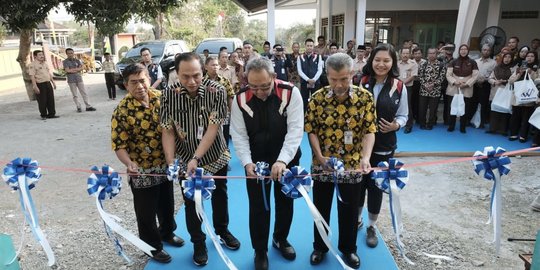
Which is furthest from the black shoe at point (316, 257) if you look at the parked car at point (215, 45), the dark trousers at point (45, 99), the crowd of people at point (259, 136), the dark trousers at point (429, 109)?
the parked car at point (215, 45)

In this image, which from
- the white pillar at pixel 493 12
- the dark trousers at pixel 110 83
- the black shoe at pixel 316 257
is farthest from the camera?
the dark trousers at pixel 110 83

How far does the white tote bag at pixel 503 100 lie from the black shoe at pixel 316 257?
15.8 feet

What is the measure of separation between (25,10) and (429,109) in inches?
307

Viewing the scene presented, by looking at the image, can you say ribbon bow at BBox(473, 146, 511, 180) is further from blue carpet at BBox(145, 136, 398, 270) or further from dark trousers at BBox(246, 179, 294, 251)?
dark trousers at BBox(246, 179, 294, 251)

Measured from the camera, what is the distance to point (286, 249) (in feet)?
9.72

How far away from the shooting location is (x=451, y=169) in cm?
504

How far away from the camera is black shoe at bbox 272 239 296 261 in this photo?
2.93 meters

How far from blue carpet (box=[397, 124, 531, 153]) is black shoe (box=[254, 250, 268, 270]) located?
11.5ft

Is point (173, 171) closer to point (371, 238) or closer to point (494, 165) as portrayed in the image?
point (371, 238)

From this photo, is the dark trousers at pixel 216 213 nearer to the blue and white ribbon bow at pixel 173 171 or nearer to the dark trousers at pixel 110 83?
the blue and white ribbon bow at pixel 173 171

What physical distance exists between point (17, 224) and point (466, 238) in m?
4.16

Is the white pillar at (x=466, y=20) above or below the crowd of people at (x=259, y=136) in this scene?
above

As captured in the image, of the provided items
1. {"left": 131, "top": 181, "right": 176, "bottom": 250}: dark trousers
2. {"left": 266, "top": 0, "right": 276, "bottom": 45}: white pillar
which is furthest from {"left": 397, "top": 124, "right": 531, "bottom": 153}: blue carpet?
{"left": 266, "top": 0, "right": 276, "bottom": 45}: white pillar

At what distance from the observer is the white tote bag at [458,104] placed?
21.2ft
